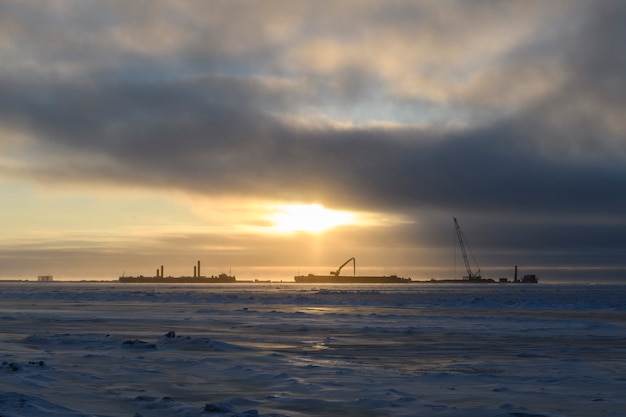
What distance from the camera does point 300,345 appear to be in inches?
1112

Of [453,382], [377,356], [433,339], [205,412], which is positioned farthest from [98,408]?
[433,339]

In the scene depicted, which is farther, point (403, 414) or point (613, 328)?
point (613, 328)

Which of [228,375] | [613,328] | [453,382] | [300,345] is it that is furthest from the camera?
[613,328]

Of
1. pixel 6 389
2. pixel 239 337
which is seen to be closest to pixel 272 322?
pixel 239 337

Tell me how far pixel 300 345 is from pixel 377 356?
15.1ft

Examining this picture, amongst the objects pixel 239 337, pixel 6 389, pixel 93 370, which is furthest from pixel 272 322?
pixel 6 389

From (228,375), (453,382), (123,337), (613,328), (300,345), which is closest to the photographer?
(453,382)

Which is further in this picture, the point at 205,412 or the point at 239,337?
the point at 239,337

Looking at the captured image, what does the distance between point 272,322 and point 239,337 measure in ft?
38.9

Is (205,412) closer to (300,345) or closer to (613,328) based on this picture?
(300,345)

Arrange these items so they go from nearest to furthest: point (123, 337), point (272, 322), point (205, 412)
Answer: point (205, 412) < point (123, 337) < point (272, 322)

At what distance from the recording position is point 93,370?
20.0 m

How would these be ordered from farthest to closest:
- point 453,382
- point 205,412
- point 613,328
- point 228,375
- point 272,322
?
point 272,322
point 613,328
point 228,375
point 453,382
point 205,412

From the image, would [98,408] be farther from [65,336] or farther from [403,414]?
[65,336]
